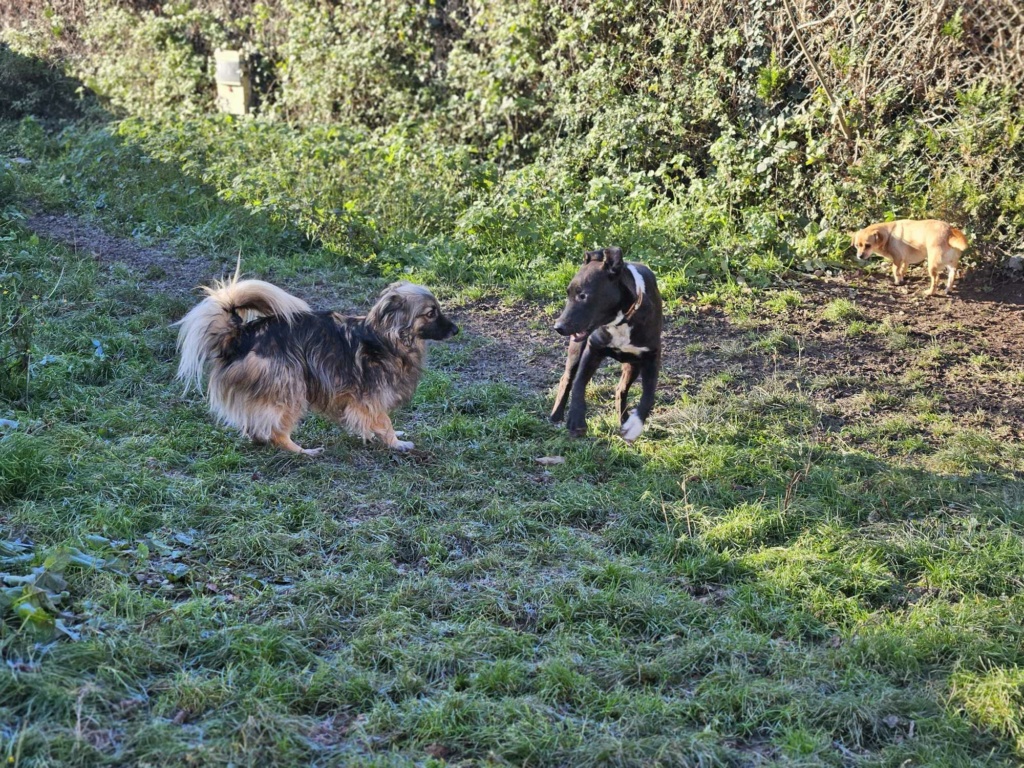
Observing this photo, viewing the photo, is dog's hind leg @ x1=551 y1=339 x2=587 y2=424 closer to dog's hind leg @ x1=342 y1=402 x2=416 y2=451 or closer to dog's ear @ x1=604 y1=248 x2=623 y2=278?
dog's ear @ x1=604 y1=248 x2=623 y2=278

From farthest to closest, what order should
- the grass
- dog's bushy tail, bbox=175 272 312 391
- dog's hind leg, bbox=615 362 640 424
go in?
dog's hind leg, bbox=615 362 640 424 < dog's bushy tail, bbox=175 272 312 391 < the grass

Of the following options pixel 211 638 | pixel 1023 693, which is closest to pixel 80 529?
pixel 211 638

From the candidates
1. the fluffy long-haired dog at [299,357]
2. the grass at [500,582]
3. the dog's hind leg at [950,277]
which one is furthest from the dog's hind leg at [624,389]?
the dog's hind leg at [950,277]

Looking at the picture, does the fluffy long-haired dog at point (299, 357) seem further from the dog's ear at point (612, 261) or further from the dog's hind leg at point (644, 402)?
the dog's hind leg at point (644, 402)

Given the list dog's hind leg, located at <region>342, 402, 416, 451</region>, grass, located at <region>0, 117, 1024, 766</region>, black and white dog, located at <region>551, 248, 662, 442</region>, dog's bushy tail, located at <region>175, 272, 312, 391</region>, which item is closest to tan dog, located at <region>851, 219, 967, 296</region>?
grass, located at <region>0, 117, 1024, 766</region>

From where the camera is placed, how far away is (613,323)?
5449mm

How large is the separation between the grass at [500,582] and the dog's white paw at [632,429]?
138mm

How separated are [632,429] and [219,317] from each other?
2.34 m

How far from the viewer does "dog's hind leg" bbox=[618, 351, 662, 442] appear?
17.7 ft

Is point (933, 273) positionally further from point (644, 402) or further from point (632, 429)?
point (632, 429)

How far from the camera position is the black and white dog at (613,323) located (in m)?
5.39

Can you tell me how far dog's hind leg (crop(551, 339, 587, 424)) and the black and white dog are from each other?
0.45 feet

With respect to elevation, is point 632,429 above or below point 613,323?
below

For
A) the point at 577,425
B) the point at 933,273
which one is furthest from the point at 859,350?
the point at 577,425
